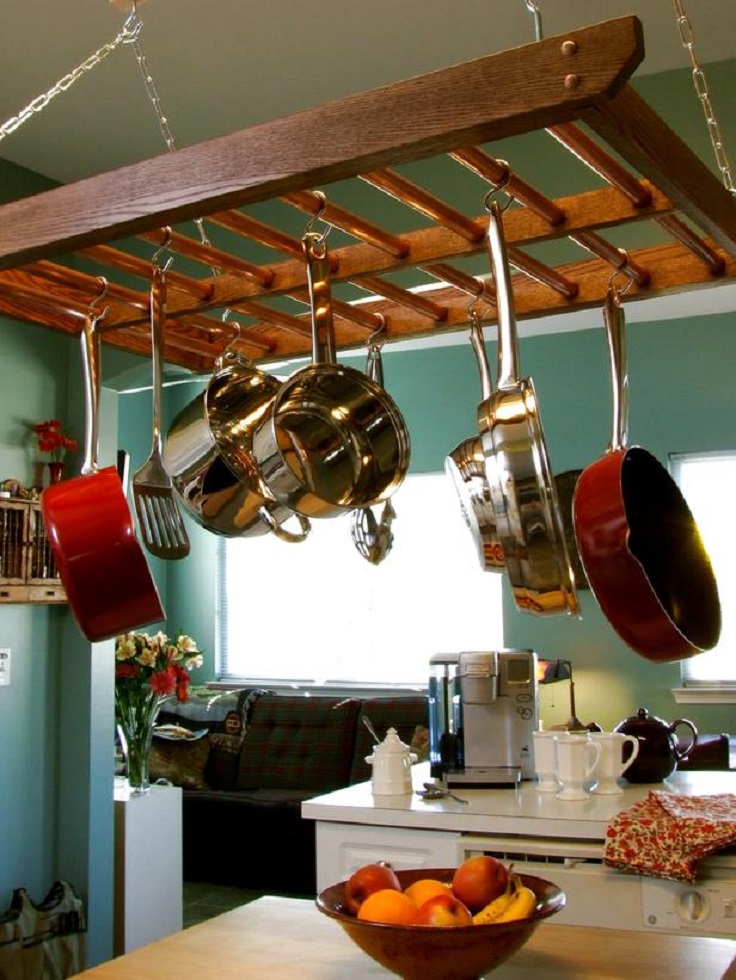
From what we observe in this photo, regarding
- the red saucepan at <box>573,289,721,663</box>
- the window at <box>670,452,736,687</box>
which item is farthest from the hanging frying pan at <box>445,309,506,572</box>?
the window at <box>670,452,736,687</box>

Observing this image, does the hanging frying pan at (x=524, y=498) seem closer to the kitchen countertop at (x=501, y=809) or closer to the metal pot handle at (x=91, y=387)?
the metal pot handle at (x=91, y=387)

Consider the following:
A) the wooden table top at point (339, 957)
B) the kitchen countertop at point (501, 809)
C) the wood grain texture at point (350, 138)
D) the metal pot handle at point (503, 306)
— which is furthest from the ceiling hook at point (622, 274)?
the kitchen countertop at point (501, 809)

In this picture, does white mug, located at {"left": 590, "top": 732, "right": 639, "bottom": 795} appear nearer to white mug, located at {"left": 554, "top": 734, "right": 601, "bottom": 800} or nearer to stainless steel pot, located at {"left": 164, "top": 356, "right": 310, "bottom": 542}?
white mug, located at {"left": 554, "top": 734, "right": 601, "bottom": 800}

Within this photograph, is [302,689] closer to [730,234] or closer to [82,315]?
[82,315]

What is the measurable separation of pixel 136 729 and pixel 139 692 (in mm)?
149

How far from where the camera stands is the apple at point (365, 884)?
1.42 m

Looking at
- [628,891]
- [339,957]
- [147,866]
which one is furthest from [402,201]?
[147,866]

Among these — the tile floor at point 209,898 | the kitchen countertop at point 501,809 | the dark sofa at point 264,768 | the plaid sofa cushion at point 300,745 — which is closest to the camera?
the kitchen countertop at point 501,809

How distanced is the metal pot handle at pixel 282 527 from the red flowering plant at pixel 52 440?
237 cm

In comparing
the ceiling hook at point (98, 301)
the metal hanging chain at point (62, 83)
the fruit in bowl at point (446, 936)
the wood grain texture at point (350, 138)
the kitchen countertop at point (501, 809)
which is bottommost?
the kitchen countertop at point (501, 809)

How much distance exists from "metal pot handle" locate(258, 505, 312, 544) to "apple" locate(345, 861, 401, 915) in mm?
Answer: 467

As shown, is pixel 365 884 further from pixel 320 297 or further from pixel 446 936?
pixel 320 297

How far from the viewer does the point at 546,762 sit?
282cm

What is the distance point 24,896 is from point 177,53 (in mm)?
2572
